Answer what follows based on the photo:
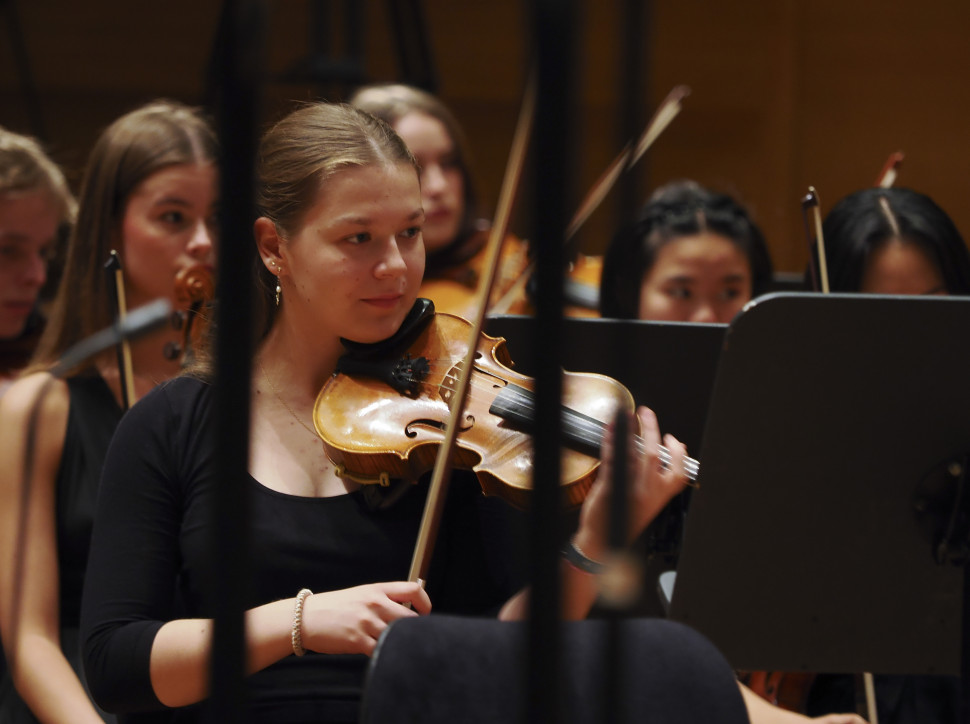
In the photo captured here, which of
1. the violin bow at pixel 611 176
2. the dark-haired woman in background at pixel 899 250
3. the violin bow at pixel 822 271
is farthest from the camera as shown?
the dark-haired woman in background at pixel 899 250

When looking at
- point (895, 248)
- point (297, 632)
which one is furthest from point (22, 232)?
point (895, 248)

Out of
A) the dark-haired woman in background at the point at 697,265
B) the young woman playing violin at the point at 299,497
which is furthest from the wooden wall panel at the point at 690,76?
the young woman playing violin at the point at 299,497

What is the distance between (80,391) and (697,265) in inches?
31.4

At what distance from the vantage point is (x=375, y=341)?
2.96 feet

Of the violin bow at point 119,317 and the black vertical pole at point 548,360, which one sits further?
the violin bow at point 119,317

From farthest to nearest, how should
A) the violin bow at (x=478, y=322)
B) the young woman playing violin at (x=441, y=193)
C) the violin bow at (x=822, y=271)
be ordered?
the young woman playing violin at (x=441, y=193)
the violin bow at (x=822, y=271)
the violin bow at (x=478, y=322)

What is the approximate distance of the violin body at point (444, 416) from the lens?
33.2 inches

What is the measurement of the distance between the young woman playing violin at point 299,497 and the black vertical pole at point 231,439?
398mm

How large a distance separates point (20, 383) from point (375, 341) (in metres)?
0.48

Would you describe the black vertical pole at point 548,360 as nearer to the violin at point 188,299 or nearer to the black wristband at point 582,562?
the black wristband at point 582,562

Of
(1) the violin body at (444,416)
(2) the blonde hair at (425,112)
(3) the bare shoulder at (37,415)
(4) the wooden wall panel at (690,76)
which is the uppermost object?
(4) the wooden wall panel at (690,76)

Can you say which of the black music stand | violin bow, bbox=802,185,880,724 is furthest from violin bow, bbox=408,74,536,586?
violin bow, bbox=802,185,880,724

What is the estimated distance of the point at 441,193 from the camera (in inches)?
68.2

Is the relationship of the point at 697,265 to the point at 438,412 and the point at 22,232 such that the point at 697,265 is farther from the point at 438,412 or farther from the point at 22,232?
the point at 22,232
